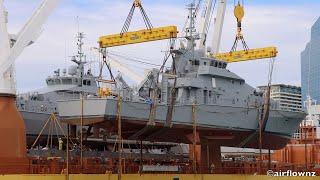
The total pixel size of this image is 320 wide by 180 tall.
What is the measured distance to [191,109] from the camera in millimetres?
39875

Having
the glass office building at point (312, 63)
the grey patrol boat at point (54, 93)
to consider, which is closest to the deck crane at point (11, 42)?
the grey patrol boat at point (54, 93)

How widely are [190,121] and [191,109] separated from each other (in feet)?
2.66

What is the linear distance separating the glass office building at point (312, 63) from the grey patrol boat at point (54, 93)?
110959 mm

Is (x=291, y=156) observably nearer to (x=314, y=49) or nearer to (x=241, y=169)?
(x=241, y=169)

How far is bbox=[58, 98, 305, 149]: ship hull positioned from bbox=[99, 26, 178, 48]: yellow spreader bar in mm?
5118

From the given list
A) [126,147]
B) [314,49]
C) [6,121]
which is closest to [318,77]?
[314,49]

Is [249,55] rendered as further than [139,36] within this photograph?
Yes

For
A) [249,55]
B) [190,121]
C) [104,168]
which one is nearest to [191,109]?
[190,121]

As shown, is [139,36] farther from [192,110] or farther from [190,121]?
[190,121]

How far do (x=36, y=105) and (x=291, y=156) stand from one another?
26864 mm

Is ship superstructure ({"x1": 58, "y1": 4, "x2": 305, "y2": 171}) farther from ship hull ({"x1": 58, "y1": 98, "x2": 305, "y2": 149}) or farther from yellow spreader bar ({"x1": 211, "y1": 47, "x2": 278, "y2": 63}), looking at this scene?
yellow spreader bar ({"x1": 211, "y1": 47, "x2": 278, "y2": 63})

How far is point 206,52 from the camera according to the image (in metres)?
48.4
